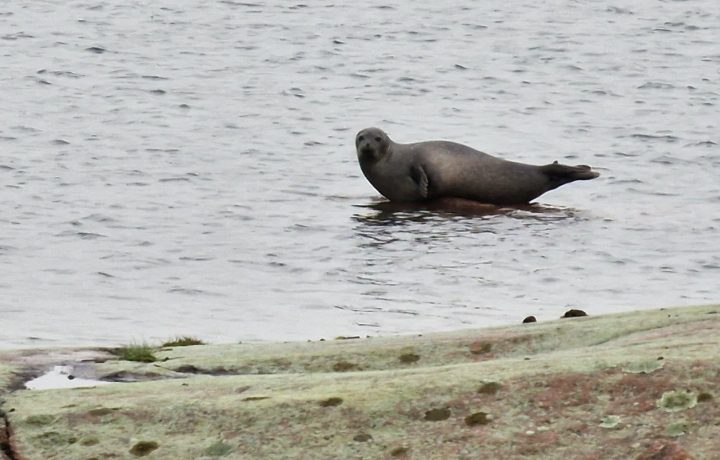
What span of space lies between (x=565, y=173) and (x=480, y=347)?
12.7 metres

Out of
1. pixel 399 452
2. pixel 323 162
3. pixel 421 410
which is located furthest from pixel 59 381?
pixel 323 162

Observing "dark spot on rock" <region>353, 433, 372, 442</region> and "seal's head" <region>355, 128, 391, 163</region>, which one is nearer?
"dark spot on rock" <region>353, 433, 372, 442</region>

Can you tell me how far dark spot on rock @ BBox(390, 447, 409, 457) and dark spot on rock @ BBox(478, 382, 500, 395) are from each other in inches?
19.3

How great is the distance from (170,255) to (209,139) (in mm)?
7887

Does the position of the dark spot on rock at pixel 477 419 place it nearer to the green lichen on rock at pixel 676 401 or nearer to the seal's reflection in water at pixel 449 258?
the green lichen on rock at pixel 676 401

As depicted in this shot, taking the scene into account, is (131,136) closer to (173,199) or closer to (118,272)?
(173,199)

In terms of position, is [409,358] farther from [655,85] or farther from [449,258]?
[655,85]

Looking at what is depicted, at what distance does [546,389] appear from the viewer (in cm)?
715

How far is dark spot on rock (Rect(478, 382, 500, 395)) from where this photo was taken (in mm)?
7203

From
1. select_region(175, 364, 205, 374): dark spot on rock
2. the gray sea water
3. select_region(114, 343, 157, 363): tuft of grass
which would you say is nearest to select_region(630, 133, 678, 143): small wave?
the gray sea water

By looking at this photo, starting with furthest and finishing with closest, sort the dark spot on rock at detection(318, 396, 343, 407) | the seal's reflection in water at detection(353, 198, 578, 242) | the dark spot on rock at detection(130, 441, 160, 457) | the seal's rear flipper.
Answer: the seal's rear flipper, the seal's reflection in water at detection(353, 198, 578, 242), the dark spot on rock at detection(318, 396, 343, 407), the dark spot on rock at detection(130, 441, 160, 457)

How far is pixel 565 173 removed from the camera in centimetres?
2103

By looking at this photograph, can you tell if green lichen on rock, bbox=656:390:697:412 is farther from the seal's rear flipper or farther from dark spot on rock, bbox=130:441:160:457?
the seal's rear flipper

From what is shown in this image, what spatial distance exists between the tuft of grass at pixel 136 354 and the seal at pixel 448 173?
37.4 feet
